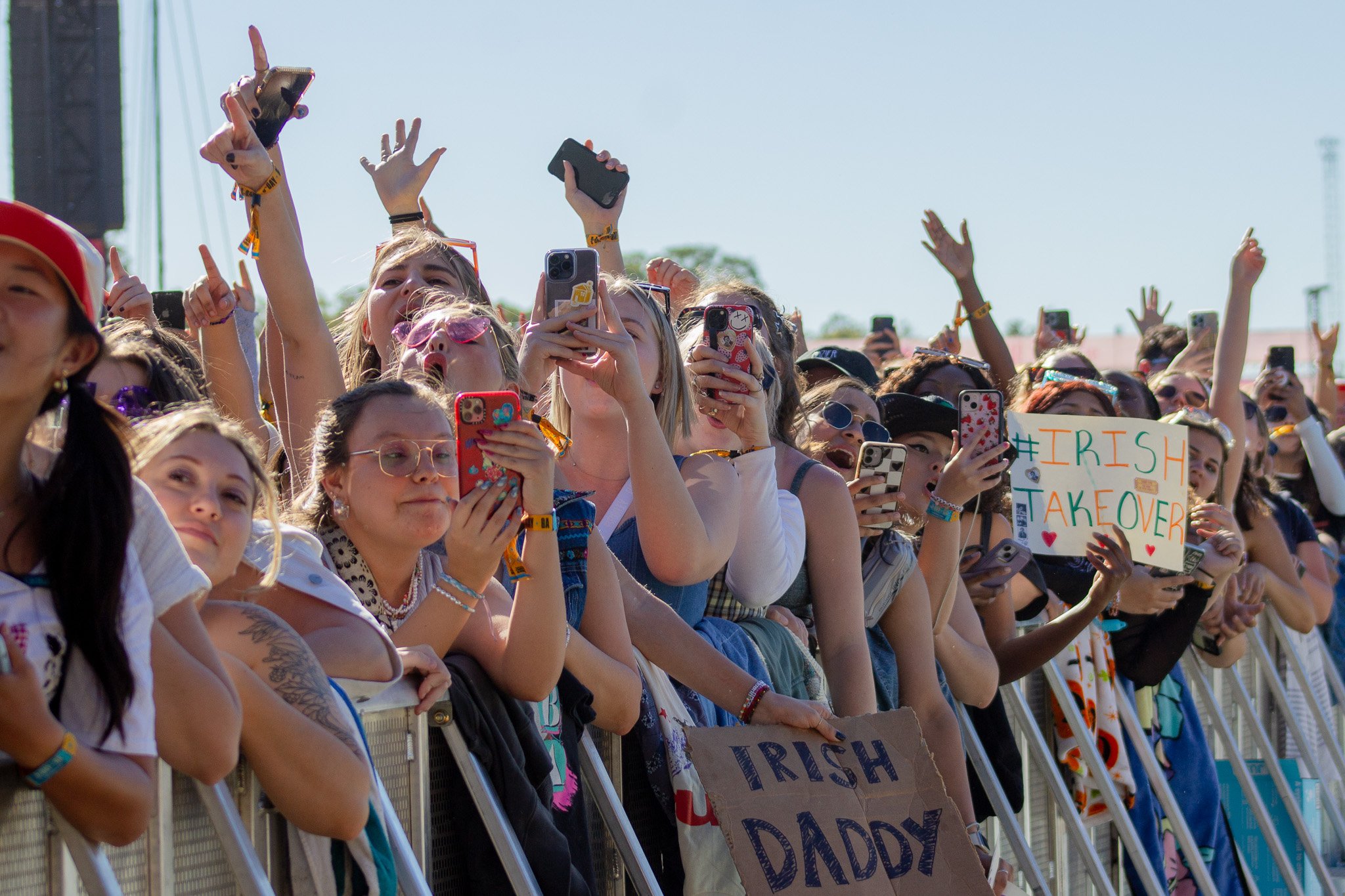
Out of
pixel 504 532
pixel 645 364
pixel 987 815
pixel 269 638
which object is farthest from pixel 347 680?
pixel 987 815

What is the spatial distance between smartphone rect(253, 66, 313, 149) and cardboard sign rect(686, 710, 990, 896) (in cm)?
192

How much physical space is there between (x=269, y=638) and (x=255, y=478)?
0.31 metres

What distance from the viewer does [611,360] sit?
3770mm

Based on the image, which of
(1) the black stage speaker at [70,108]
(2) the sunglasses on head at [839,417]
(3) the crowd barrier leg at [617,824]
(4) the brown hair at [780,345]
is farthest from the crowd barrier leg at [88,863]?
(1) the black stage speaker at [70,108]

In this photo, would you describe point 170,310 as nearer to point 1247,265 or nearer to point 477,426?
point 477,426

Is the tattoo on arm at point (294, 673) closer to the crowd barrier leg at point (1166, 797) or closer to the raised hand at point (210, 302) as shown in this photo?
the raised hand at point (210, 302)

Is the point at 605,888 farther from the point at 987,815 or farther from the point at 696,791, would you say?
the point at 987,815

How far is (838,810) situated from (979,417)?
→ 155cm

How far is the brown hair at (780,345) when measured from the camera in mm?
4539

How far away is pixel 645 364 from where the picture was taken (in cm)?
396

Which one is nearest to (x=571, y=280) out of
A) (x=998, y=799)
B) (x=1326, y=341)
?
(x=998, y=799)

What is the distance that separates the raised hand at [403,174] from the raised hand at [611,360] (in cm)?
152

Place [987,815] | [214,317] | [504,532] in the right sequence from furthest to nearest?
[987,815] < [214,317] < [504,532]

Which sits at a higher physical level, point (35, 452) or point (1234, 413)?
point (35, 452)
